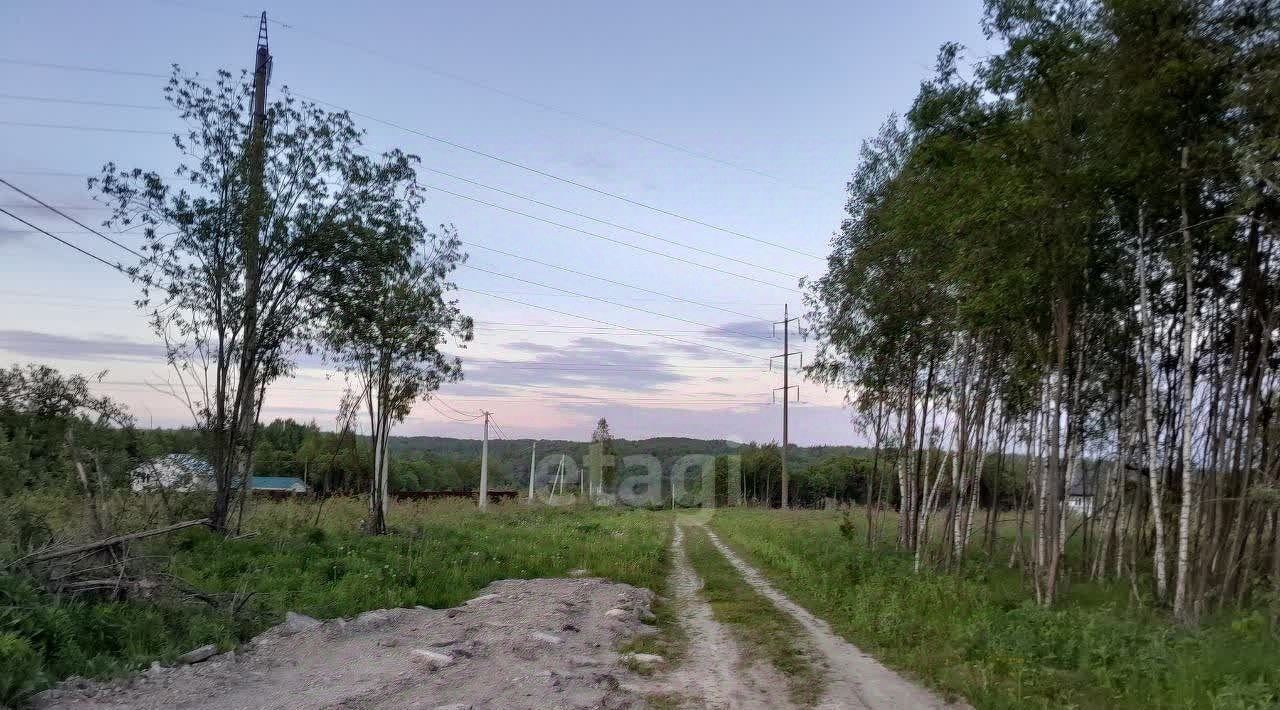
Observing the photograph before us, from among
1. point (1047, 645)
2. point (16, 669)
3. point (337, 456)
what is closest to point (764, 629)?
point (1047, 645)

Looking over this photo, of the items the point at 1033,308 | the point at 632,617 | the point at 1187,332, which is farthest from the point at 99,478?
the point at 1187,332

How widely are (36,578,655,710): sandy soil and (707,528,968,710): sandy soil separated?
5.81 feet

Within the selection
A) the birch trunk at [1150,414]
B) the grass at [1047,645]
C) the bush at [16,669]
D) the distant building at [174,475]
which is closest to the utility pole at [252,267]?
the distant building at [174,475]

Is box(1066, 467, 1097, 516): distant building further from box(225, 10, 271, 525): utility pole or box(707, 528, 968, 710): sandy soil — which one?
box(225, 10, 271, 525): utility pole

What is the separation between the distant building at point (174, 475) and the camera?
12906 millimetres

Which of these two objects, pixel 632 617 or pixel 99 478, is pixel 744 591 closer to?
pixel 632 617

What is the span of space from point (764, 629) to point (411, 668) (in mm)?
4410

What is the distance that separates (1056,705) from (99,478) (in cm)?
1148

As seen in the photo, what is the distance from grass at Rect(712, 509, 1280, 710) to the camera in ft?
21.1

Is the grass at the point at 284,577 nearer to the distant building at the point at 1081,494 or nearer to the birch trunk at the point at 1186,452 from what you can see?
the birch trunk at the point at 1186,452

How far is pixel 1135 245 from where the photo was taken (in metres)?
10.8

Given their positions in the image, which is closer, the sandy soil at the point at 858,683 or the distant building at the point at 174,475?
the sandy soil at the point at 858,683

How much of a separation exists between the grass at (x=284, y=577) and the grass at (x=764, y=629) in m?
1.03

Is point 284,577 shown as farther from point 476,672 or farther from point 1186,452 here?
point 1186,452
